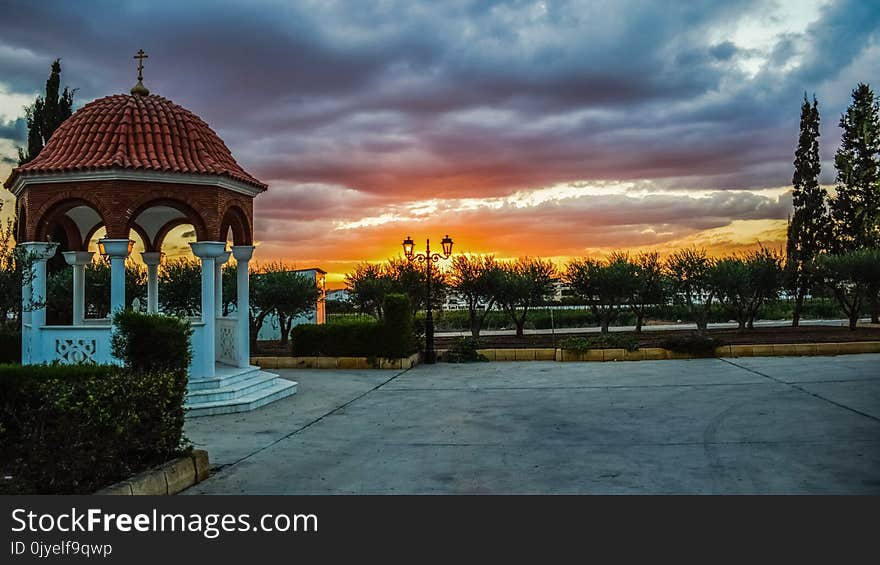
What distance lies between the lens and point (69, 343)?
12062 mm

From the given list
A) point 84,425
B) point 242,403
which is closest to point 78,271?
point 242,403

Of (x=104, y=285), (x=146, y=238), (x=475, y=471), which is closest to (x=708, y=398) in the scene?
(x=475, y=471)

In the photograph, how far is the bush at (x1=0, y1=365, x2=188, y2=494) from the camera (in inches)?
232

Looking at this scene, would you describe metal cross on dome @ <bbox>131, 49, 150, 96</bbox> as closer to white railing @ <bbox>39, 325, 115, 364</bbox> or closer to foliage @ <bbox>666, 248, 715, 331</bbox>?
white railing @ <bbox>39, 325, 115, 364</bbox>

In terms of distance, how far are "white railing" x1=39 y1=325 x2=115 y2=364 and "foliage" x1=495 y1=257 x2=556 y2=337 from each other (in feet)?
57.9

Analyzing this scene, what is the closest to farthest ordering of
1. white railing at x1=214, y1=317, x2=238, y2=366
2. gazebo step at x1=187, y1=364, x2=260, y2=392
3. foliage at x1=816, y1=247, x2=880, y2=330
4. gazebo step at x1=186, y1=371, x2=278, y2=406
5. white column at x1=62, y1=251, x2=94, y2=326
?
gazebo step at x1=186, y1=371, x2=278, y2=406 < gazebo step at x1=187, y1=364, x2=260, y2=392 < white railing at x1=214, y1=317, x2=238, y2=366 < white column at x1=62, y1=251, x2=94, y2=326 < foliage at x1=816, y1=247, x2=880, y2=330

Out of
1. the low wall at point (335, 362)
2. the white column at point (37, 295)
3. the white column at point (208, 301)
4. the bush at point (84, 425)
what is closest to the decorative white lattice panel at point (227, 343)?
the white column at point (208, 301)

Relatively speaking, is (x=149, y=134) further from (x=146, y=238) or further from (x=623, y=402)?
(x=623, y=402)

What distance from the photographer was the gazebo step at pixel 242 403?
11766 mm

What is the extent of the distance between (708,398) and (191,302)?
18.7m

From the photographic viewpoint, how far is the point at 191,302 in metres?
24.6

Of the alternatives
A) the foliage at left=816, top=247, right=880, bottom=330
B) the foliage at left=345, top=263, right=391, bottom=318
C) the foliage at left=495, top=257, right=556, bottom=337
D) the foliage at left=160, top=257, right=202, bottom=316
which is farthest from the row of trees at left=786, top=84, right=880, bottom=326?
the foliage at left=160, top=257, right=202, bottom=316

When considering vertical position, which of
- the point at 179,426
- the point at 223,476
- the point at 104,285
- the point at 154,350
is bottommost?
the point at 223,476
